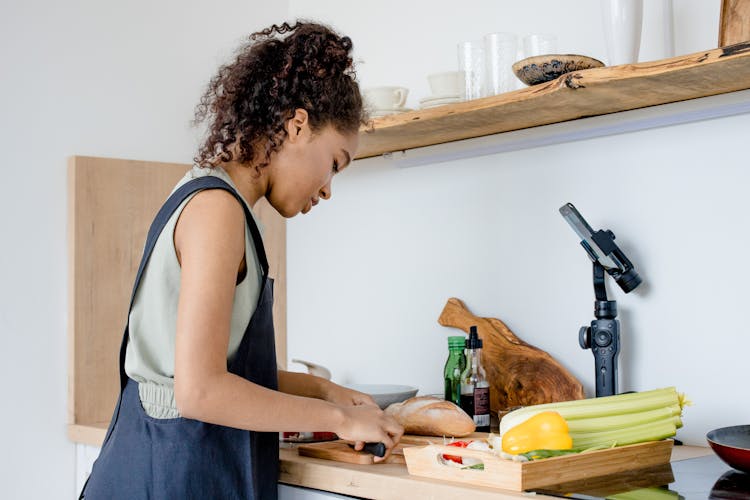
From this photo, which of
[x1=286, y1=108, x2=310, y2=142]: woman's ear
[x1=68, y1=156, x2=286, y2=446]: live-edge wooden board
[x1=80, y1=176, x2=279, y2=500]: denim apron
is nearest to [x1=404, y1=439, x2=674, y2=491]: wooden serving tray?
[x1=80, y1=176, x2=279, y2=500]: denim apron

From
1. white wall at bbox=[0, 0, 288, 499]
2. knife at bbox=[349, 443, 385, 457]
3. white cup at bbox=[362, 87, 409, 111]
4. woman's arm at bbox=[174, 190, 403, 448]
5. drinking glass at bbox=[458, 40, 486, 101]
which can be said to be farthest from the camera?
white wall at bbox=[0, 0, 288, 499]

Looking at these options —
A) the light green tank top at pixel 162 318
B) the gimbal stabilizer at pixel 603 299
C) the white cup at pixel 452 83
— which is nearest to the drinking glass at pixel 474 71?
the white cup at pixel 452 83

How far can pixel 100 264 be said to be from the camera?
2.17 m

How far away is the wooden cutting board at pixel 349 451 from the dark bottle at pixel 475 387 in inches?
6.7

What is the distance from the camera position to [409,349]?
216 centimetres

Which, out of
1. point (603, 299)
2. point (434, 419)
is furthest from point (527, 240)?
point (434, 419)

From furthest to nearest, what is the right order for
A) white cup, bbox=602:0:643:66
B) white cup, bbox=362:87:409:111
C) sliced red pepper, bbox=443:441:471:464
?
white cup, bbox=362:87:409:111
white cup, bbox=602:0:643:66
sliced red pepper, bbox=443:441:471:464

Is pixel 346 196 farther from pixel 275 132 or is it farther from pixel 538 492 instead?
pixel 538 492

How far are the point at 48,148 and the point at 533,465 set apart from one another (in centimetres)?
145

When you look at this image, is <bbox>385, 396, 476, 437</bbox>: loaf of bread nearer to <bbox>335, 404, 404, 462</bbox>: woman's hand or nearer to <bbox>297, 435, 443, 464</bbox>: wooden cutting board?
<bbox>297, 435, 443, 464</bbox>: wooden cutting board

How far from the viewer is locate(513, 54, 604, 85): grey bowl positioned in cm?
157

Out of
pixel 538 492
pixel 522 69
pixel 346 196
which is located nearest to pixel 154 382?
pixel 538 492

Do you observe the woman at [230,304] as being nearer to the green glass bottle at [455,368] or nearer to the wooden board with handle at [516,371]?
the green glass bottle at [455,368]

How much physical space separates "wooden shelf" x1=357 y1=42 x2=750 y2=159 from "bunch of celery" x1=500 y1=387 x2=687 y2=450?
506mm
